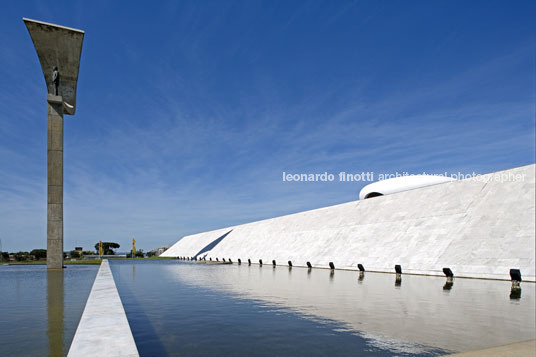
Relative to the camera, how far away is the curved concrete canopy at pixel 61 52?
67.2ft

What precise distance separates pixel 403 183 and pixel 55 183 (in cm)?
3138

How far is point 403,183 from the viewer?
3791 cm

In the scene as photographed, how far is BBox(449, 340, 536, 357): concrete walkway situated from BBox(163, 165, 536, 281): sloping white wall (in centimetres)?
1118

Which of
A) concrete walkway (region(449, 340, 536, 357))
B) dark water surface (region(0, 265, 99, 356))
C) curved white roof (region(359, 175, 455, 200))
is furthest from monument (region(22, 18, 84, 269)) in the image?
curved white roof (region(359, 175, 455, 200))

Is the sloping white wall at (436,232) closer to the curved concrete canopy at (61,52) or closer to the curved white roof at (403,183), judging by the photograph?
the curved white roof at (403,183)

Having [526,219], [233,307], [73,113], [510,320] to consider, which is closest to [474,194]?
[526,219]

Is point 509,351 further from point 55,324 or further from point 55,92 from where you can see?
point 55,92

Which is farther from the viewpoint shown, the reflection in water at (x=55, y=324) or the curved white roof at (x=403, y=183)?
the curved white roof at (x=403, y=183)

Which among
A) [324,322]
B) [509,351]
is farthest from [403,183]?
[509,351]

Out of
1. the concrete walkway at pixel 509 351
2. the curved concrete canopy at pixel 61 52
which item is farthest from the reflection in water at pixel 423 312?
the curved concrete canopy at pixel 61 52

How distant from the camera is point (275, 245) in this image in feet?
114

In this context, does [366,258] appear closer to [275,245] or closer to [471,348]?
[275,245]

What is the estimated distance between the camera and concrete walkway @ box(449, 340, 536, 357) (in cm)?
429

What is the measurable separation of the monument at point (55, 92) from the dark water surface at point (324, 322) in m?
13.5
